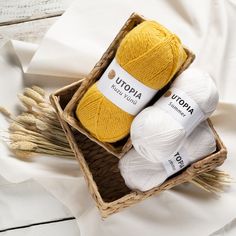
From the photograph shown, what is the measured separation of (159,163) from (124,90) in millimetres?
119

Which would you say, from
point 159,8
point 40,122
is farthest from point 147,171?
point 159,8

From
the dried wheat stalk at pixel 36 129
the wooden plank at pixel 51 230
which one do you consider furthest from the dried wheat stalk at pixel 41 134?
the wooden plank at pixel 51 230

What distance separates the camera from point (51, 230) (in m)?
0.80

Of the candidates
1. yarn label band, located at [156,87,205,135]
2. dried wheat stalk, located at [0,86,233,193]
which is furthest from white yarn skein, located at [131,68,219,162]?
dried wheat stalk, located at [0,86,233,193]

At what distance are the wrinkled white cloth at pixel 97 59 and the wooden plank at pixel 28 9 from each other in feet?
0.22

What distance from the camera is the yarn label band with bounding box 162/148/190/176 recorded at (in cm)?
69

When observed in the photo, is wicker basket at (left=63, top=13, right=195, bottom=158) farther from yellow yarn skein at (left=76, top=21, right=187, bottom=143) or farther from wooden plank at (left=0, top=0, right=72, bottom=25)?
wooden plank at (left=0, top=0, right=72, bottom=25)

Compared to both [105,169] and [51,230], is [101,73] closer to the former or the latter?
[105,169]

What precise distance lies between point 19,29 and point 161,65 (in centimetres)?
34

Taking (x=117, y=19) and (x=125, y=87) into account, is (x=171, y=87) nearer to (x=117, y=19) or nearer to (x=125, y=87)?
(x=125, y=87)

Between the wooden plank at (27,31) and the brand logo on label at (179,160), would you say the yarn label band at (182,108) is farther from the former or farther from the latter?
the wooden plank at (27,31)

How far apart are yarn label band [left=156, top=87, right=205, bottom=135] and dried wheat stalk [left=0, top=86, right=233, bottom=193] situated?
0.13 m

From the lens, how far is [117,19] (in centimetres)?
84

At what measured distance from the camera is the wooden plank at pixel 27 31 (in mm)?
868
